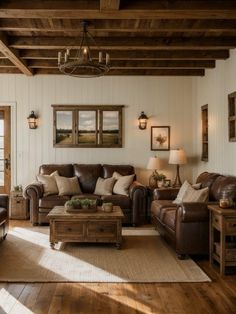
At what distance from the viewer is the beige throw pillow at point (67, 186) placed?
22.5ft

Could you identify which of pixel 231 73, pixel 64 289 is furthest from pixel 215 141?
pixel 64 289

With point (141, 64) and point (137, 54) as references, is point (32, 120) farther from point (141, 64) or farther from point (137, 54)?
point (137, 54)

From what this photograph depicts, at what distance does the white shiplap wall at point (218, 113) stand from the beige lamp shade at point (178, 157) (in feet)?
1.37

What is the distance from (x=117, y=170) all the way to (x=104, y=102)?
4.76 feet

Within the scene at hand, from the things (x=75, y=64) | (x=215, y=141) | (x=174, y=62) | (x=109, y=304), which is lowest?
(x=109, y=304)

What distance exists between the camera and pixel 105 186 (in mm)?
6984

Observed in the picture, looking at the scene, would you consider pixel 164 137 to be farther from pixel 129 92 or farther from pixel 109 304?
pixel 109 304

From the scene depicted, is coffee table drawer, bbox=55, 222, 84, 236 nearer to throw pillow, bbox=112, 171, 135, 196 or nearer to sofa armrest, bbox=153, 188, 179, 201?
sofa armrest, bbox=153, 188, 179, 201

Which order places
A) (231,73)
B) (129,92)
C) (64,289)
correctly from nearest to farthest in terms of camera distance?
1. (64,289)
2. (231,73)
3. (129,92)

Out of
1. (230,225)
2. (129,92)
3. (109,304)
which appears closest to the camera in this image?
(109,304)

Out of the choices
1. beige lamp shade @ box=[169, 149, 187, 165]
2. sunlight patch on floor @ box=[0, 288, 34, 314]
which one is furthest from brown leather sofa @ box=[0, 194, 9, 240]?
beige lamp shade @ box=[169, 149, 187, 165]

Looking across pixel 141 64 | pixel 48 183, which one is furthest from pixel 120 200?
pixel 141 64

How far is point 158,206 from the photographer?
582cm

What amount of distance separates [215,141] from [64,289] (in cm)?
391
